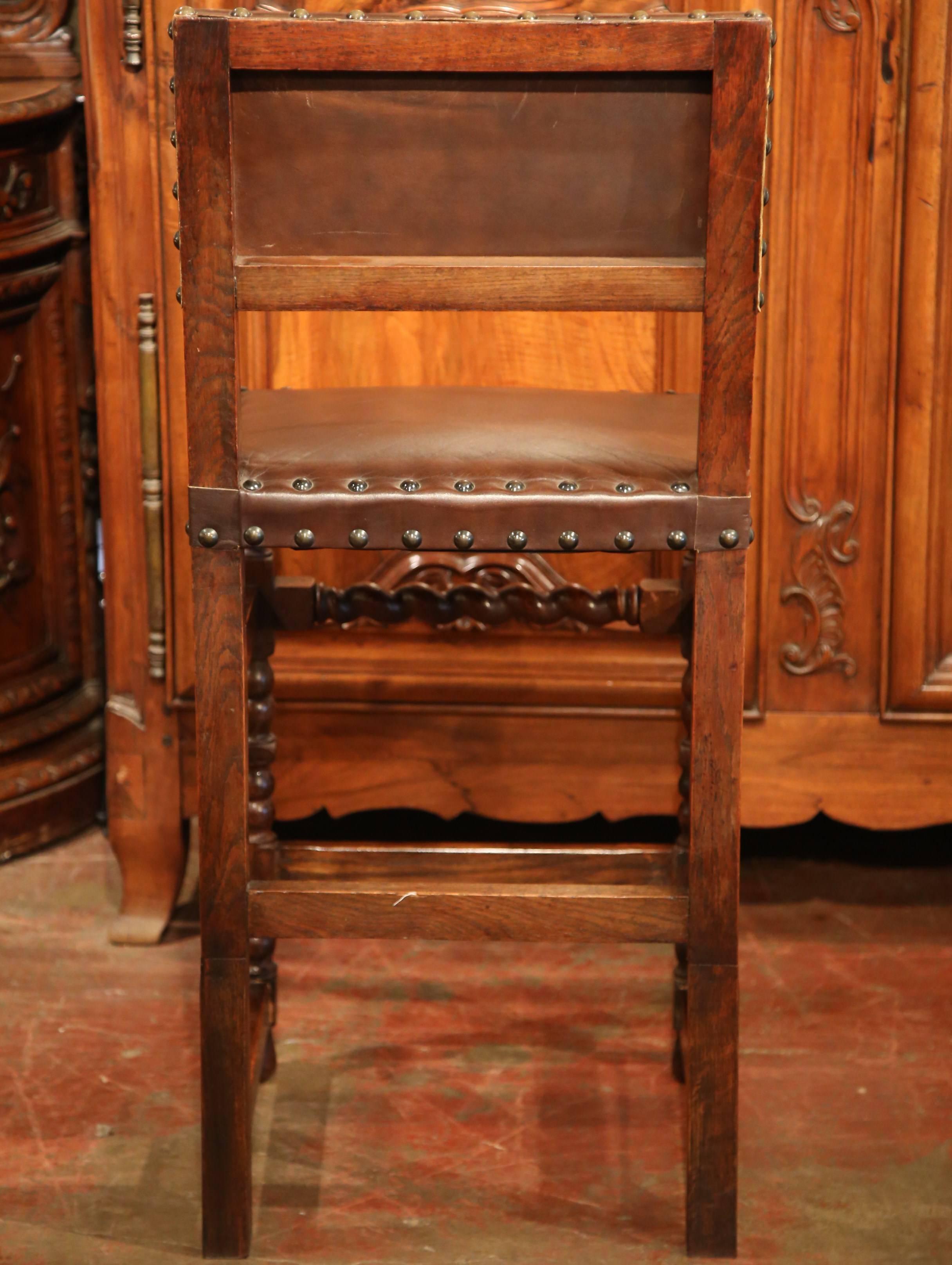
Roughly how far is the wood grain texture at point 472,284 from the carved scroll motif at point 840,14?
644 millimetres

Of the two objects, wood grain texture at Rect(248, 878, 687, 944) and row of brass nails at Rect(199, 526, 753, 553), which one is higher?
row of brass nails at Rect(199, 526, 753, 553)

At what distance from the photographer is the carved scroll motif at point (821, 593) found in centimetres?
181

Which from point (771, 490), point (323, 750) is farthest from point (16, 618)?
point (771, 490)

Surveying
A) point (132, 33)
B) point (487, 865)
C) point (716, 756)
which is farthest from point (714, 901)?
point (132, 33)

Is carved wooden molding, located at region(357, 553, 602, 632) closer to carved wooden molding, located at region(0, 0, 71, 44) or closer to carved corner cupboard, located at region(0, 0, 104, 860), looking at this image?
carved corner cupboard, located at region(0, 0, 104, 860)

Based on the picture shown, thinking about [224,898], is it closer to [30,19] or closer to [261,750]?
[261,750]

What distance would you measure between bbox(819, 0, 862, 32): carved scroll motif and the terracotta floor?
1.02 metres

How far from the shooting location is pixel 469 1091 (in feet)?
5.28

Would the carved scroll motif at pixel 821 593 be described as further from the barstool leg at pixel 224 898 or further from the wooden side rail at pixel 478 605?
the barstool leg at pixel 224 898

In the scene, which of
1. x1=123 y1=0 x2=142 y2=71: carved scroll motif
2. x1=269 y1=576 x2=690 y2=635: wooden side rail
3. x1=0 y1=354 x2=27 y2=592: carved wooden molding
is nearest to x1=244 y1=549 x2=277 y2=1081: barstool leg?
x1=269 y1=576 x2=690 y2=635: wooden side rail

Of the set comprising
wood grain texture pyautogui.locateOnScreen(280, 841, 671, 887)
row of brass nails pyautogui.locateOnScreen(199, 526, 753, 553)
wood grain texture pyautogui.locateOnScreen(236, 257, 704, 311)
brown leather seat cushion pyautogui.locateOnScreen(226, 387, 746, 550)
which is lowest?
wood grain texture pyautogui.locateOnScreen(280, 841, 671, 887)

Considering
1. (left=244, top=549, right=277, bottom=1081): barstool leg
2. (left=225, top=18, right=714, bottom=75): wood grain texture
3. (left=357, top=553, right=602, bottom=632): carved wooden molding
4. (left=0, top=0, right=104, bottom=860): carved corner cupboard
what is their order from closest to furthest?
(left=225, top=18, right=714, bottom=75): wood grain texture → (left=244, top=549, right=277, bottom=1081): barstool leg → (left=357, top=553, right=602, bottom=632): carved wooden molding → (left=0, top=0, right=104, bottom=860): carved corner cupboard

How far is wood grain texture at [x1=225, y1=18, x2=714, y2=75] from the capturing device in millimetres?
1124

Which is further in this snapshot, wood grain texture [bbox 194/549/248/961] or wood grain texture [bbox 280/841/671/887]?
wood grain texture [bbox 280/841/671/887]
